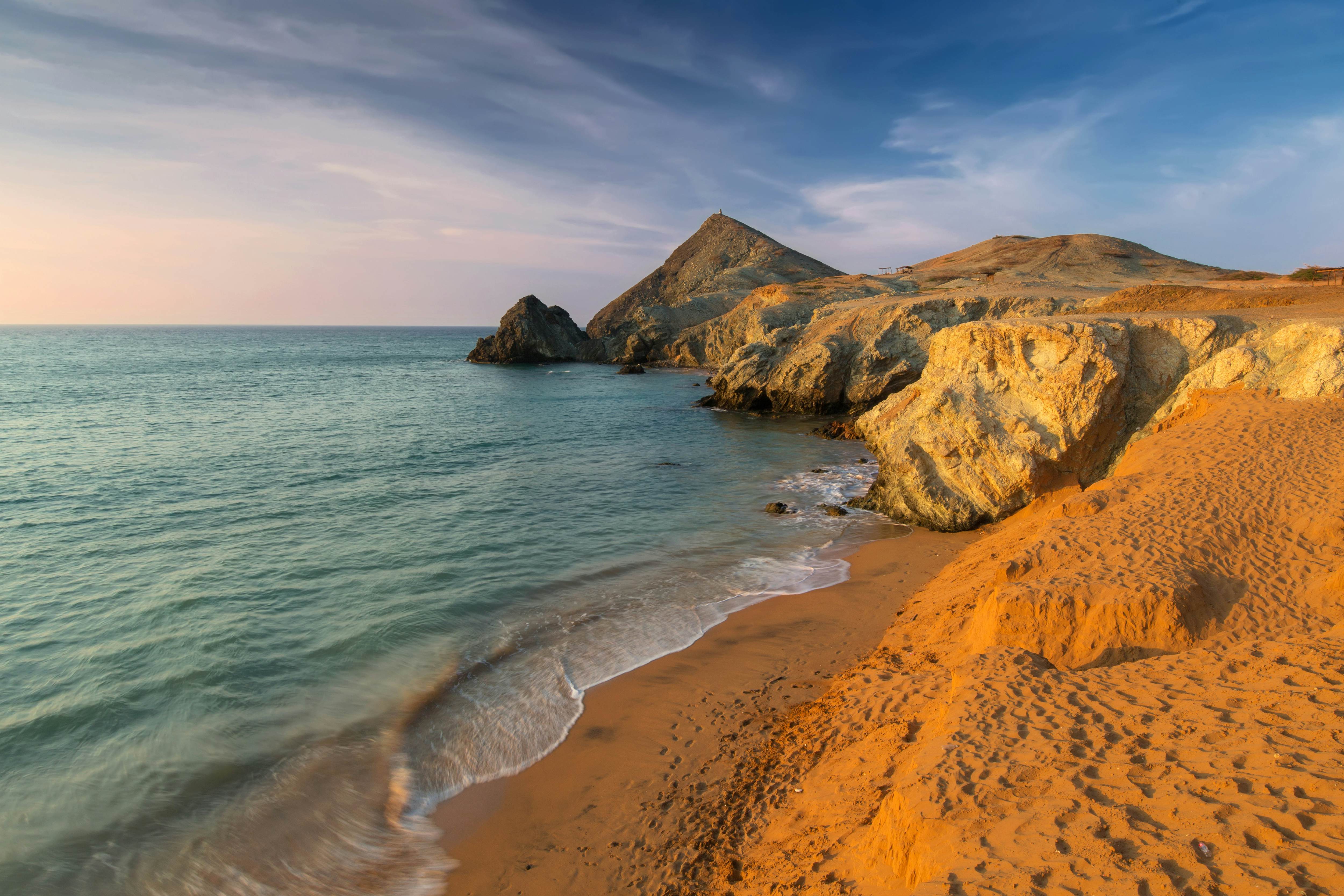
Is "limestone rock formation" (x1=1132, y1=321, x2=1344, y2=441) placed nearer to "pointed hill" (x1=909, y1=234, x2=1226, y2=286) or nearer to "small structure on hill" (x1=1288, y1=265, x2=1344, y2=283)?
"small structure on hill" (x1=1288, y1=265, x2=1344, y2=283)

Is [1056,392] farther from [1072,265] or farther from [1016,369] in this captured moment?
[1072,265]

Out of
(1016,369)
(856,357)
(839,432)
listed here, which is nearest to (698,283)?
(856,357)

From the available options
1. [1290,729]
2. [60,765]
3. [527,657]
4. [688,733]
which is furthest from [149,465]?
[1290,729]

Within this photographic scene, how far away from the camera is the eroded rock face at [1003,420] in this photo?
12148 millimetres

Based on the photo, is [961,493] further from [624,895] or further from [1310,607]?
[624,895]

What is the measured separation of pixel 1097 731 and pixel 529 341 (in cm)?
6457

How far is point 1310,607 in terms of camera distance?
21.1ft

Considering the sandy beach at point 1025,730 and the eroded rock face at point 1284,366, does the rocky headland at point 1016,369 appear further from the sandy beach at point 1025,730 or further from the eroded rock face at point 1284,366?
the sandy beach at point 1025,730

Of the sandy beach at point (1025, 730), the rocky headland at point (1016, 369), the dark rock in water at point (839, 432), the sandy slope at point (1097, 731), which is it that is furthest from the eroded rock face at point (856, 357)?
the sandy slope at point (1097, 731)

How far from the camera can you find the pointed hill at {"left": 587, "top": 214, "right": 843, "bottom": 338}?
262ft

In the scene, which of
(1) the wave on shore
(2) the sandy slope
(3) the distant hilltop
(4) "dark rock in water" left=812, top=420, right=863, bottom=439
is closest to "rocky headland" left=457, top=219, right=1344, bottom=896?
(2) the sandy slope

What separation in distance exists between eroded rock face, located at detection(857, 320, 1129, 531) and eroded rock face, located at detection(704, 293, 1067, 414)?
14.8 meters

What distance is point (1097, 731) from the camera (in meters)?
4.94

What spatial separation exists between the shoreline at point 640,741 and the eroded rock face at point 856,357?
19.7 metres
